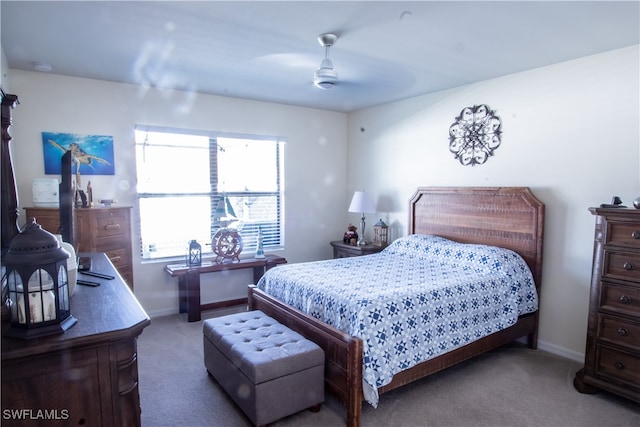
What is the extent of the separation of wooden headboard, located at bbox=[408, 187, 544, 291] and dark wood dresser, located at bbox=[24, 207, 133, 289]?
3005 mm

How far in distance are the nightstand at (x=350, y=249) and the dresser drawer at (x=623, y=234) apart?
243 cm

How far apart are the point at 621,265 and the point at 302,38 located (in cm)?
261

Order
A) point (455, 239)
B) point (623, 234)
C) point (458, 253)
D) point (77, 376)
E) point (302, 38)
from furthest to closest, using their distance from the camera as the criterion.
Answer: point (455, 239) < point (458, 253) < point (302, 38) < point (623, 234) < point (77, 376)

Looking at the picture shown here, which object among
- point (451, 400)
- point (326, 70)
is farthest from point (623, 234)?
point (326, 70)

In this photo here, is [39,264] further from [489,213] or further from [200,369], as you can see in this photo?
[489,213]

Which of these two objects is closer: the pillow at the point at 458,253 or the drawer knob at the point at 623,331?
the drawer knob at the point at 623,331

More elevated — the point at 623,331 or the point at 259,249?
the point at 259,249

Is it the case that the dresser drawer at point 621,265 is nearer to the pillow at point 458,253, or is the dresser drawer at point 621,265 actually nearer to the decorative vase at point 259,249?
the pillow at point 458,253

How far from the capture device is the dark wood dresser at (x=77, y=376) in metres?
1.11

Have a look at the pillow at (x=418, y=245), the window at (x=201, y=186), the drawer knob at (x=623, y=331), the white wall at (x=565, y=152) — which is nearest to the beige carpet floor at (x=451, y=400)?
the drawer knob at (x=623, y=331)

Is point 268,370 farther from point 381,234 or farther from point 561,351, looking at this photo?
point 381,234

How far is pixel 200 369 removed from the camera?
116 inches

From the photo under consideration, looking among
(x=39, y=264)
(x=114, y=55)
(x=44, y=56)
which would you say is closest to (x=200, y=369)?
(x=39, y=264)

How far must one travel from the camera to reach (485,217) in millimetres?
3674
